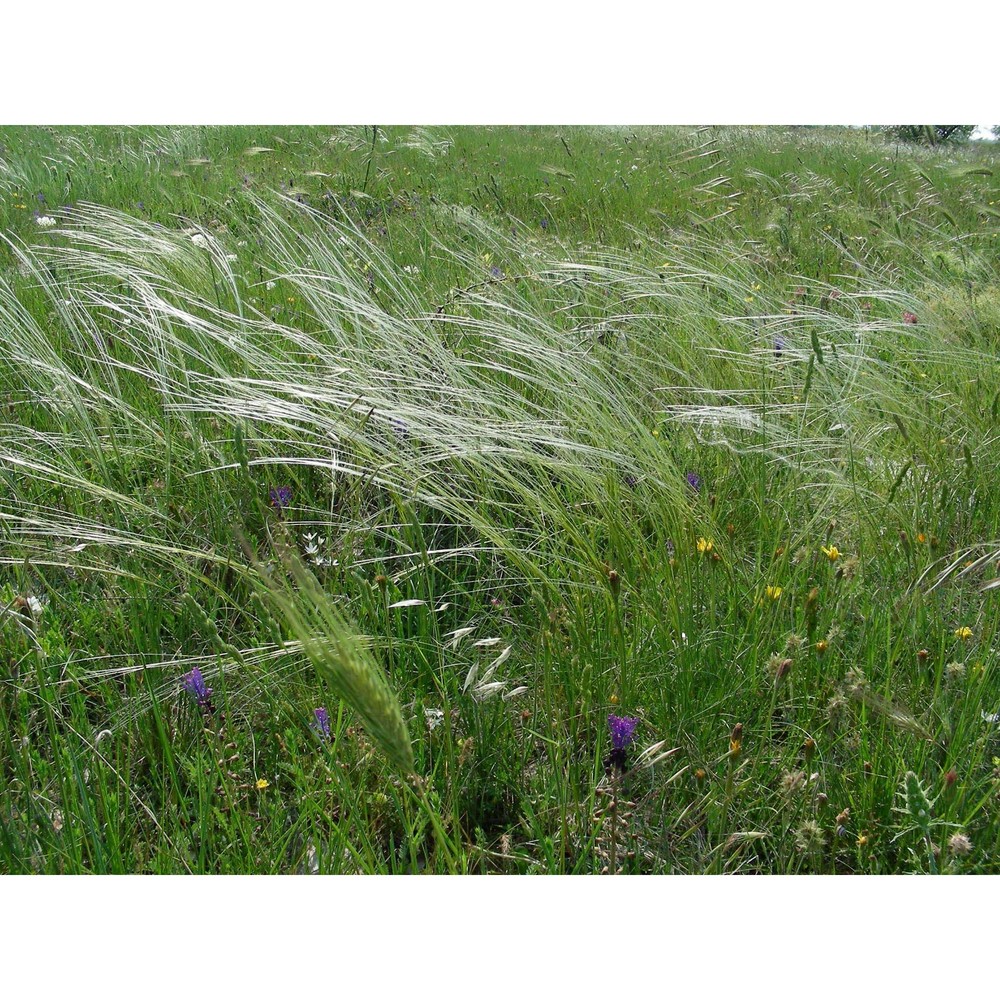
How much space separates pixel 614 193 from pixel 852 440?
1480 millimetres

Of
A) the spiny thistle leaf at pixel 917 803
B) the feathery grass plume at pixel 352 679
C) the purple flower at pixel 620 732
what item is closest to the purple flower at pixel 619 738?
the purple flower at pixel 620 732

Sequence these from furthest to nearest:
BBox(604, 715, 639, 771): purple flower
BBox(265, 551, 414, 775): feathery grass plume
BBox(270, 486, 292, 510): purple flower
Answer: BBox(270, 486, 292, 510): purple flower, BBox(604, 715, 639, 771): purple flower, BBox(265, 551, 414, 775): feathery grass plume

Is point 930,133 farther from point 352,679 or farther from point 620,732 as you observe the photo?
point 352,679

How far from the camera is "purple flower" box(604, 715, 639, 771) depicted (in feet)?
3.24

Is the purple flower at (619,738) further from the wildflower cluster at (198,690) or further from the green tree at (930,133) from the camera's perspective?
the green tree at (930,133)

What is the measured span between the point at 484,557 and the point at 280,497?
14.2 inches

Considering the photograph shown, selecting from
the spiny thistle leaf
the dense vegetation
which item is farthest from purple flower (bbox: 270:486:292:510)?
the spiny thistle leaf

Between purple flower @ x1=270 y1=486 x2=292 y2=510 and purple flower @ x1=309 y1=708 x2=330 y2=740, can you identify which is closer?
purple flower @ x1=309 y1=708 x2=330 y2=740

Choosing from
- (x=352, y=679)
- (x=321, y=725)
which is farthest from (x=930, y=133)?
(x=352, y=679)

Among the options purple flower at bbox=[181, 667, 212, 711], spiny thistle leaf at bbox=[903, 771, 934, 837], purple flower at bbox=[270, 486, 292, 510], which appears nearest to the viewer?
spiny thistle leaf at bbox=[903, 771, 934, 837]

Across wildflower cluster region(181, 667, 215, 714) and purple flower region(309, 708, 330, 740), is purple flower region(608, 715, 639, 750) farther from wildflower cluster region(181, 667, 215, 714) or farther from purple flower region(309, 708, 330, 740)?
wildflower cluster region(181, 667, 215, 714)

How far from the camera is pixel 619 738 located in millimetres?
1002

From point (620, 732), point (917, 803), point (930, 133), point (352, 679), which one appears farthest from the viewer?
point (930, 133)

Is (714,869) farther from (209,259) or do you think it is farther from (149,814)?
(209,259)
